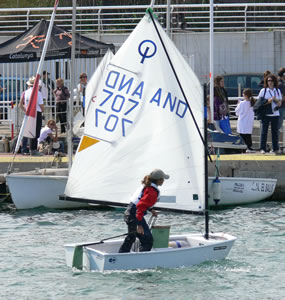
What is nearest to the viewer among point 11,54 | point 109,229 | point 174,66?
point 174,66

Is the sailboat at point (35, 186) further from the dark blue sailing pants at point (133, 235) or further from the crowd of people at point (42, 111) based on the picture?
the dark blue sailing pants at point (133, 235)

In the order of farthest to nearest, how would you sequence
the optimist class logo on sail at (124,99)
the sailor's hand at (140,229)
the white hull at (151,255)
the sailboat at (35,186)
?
the sailboat at (35,186), the optimist class logo on sail at (124,99), the white hull at (151,255), the sailor's hand at (140,229)

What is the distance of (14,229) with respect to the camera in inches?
695

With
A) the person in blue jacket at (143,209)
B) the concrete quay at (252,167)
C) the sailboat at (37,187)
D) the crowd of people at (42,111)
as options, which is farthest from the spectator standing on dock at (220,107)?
the person in blue jacket at (143,209)

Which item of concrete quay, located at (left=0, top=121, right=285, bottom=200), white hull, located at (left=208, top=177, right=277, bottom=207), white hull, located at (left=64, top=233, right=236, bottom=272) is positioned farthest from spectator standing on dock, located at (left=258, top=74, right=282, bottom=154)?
white hull, located at (left=64, top=233, right=236, bottom=272)

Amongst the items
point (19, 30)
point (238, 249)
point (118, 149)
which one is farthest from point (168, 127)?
point (19, 30)

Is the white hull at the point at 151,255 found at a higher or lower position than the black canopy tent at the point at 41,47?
lower

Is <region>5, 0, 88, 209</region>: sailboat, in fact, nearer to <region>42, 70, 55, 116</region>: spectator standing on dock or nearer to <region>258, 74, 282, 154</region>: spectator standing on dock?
<region>42, 70, 55, 116</region>: spectator standing on dock

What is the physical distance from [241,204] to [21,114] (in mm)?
6865

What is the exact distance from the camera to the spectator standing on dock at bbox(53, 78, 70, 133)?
76.2 feet

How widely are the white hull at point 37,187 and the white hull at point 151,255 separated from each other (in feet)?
19.5

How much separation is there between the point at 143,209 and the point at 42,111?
9.50 meters

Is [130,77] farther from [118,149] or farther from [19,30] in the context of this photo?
[19,30]

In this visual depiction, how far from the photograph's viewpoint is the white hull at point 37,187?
64.2 ft
